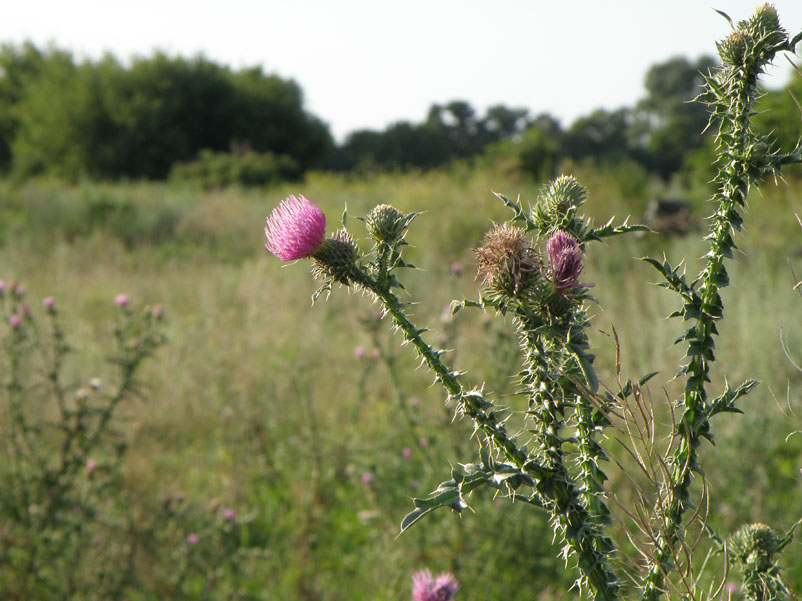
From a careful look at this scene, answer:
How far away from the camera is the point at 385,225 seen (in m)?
0.96

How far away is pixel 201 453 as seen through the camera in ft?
14.1

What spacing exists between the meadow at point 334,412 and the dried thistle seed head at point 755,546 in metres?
0.23

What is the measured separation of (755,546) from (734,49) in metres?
0.69

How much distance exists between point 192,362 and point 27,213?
7.29 meters

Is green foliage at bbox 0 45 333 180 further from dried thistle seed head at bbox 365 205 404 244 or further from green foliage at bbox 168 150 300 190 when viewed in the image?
dried thistle seed head at bbox 365 205 404 244

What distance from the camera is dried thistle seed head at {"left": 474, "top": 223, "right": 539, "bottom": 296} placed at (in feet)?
3.01

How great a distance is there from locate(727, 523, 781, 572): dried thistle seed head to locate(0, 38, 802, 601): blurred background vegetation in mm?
316

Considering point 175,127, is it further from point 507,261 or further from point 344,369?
point 507,261

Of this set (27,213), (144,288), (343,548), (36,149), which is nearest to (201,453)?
(343,548)

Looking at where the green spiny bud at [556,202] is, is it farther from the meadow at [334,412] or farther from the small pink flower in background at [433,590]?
the small pink flower in background at [433,590]

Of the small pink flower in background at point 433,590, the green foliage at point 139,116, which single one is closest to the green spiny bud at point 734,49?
the small pink flower in background at point 433,590

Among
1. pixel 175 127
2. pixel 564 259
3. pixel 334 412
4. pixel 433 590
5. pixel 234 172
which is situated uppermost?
pixel 175 127

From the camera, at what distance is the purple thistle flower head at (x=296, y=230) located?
1.05 m

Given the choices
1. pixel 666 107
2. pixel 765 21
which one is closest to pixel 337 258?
pixel 765 21
